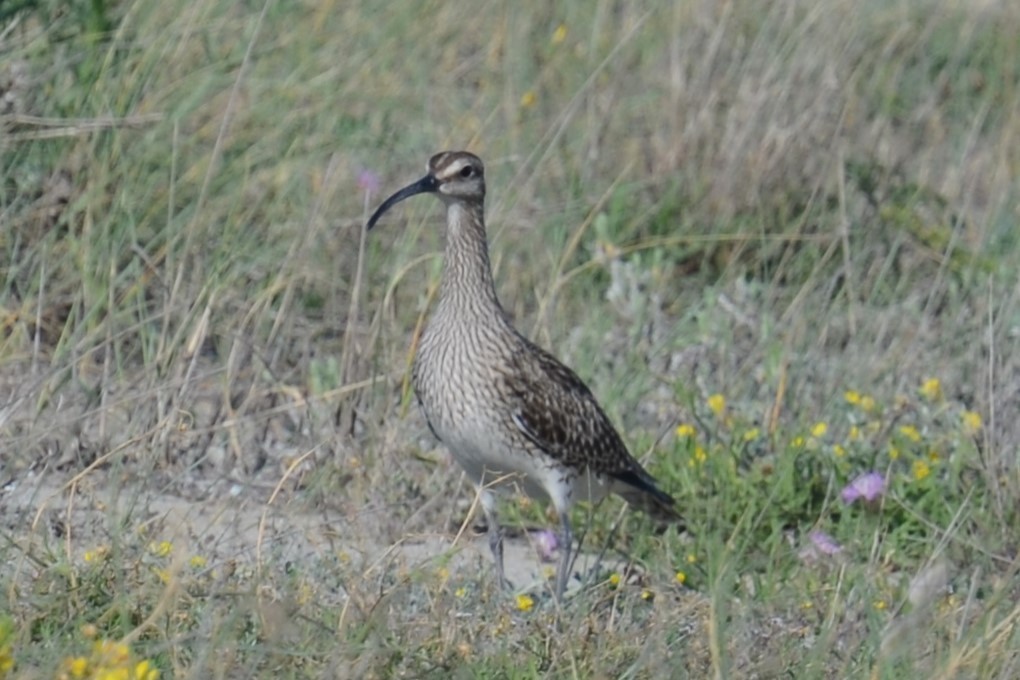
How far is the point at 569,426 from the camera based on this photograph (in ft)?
19.1

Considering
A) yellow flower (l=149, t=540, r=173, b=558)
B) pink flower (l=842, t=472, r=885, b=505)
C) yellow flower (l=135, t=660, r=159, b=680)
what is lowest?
pink flower (l=842, t=472, r=885, b=505)

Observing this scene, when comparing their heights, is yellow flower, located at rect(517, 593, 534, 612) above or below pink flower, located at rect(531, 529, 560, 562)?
above

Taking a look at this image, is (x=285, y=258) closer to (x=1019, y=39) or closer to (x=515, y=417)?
(x=515, y=417)

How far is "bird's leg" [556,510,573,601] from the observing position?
525 centimetres

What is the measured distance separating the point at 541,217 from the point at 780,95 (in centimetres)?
129

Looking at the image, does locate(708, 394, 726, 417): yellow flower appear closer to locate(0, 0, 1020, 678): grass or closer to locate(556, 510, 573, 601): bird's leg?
locate(0, 0, 1020, 678): grass

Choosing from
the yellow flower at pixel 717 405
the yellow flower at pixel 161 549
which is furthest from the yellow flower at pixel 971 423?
the yellow flower at pixel 161 549

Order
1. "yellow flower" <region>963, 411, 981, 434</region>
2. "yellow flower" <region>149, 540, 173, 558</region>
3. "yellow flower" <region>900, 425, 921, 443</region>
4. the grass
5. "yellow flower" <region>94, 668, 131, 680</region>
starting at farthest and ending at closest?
"yellow flower" <region>900, 425, 921, 443</region>, "yellow flower" <region>963, 411, 981, 434</region>, "yellow flower" <region>149, 540, 173, 558</region>, the grass, "yellow flower" <region>94, 668, 131, 680</region>

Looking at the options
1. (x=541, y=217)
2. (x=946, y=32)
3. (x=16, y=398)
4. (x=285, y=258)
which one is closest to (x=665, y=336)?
(x=541, y=217)

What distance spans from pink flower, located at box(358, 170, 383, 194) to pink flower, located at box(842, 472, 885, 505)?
2237mm

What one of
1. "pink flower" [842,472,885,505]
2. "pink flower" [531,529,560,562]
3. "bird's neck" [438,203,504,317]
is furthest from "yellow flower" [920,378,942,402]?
"bird's neck" [438,203,504,317]

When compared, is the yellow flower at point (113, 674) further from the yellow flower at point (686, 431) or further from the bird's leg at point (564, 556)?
the yellow flower at point (686, 431)

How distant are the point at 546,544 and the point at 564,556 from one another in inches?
13.3

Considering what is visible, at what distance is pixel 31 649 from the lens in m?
3.73
